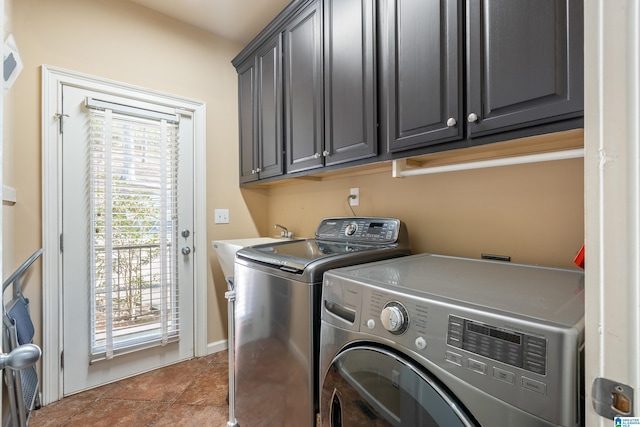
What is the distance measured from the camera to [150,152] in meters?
2.18

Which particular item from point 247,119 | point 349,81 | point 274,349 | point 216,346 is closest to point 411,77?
point 349,81

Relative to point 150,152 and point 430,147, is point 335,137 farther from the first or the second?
point 150,152

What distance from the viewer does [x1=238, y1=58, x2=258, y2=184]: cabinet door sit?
233cm

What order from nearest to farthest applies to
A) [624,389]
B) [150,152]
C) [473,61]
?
[624,389], [473,61], [150,152]

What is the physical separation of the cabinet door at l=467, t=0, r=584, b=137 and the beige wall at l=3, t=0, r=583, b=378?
359 mm

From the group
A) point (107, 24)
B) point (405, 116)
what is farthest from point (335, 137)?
point (107, 24)

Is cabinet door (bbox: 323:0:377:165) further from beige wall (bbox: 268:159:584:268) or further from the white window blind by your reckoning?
the white window blind

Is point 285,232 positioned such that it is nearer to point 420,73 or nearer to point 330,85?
point 330,85

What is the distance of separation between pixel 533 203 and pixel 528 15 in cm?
69

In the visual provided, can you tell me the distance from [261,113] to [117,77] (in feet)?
3.43

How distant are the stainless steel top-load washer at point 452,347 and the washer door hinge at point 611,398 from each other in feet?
0.36

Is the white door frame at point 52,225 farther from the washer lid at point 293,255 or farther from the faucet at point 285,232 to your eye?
the faucet at point 285,232

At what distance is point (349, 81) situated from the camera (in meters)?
1.49

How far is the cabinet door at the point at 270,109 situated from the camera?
2021 millimetres
